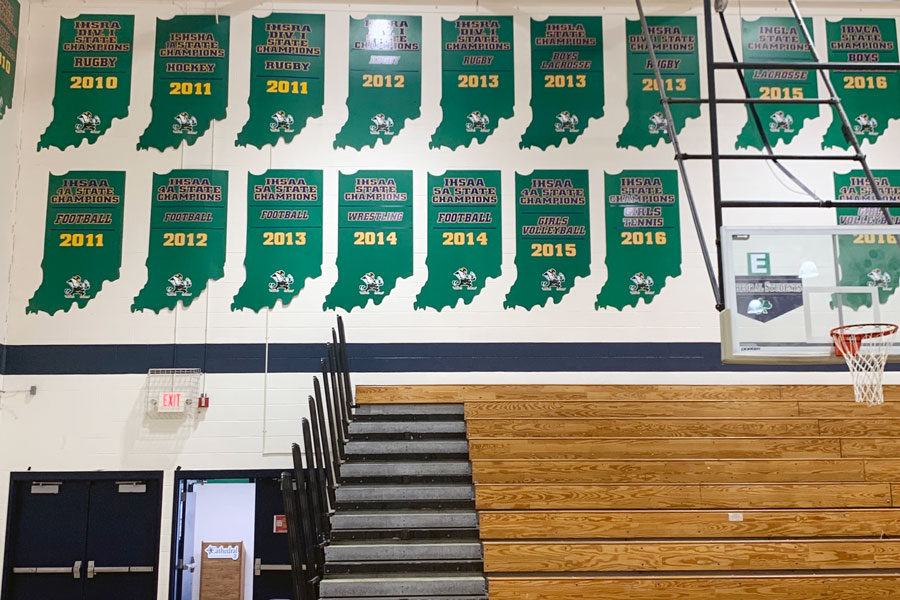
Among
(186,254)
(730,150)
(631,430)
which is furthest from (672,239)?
(186,254)

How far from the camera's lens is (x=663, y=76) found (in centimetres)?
805

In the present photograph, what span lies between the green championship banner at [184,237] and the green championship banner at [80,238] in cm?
34

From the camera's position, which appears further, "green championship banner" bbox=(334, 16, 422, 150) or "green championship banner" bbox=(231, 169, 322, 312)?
"green championship banner" bbox=(334, 16, 422, 150)

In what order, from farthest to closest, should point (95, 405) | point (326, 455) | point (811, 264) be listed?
point (95, 405) → point (326, 455) → point (811, 264)

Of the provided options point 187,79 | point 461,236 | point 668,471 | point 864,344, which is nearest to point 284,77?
point 187,79

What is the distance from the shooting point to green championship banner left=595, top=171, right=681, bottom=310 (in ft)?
24.9

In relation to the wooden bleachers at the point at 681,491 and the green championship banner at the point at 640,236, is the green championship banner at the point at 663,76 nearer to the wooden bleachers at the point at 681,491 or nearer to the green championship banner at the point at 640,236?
the green championship banner at the point at 640,236

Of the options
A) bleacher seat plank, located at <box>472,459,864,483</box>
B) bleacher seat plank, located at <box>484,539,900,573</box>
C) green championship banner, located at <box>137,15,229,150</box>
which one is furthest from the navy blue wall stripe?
bleacher seat plank, located at <box>484,539,900,573</box>

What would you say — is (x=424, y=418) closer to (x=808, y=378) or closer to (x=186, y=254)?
(x=186, y=254)

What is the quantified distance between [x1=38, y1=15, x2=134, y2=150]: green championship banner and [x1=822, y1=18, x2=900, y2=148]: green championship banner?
678 centimetres

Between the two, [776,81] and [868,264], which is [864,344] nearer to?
[868,264]

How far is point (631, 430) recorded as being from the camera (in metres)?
6.28

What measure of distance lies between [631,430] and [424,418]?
5.28ft

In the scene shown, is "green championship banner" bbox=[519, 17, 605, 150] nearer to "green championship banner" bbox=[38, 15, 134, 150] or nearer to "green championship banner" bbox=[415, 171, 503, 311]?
"green championship banner" bbox=[415, 171, 503, 311]
